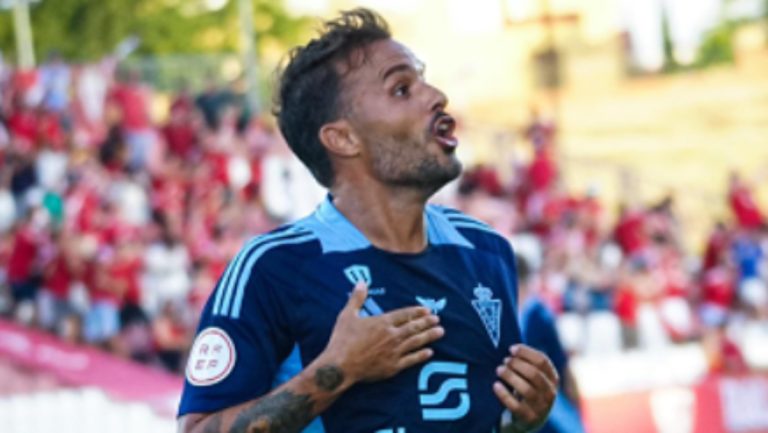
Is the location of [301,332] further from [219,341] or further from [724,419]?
[724,419]

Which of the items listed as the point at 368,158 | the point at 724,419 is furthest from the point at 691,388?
the point at 368,158

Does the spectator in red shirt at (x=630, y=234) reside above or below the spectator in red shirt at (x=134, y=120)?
below

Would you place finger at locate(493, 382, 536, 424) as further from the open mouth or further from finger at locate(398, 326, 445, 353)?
the open mouth

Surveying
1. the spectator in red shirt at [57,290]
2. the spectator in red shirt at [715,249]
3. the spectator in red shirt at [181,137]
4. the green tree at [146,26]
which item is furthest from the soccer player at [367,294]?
the green tree at [146,26]

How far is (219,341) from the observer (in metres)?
3.54

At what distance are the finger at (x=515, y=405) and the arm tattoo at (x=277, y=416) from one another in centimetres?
46

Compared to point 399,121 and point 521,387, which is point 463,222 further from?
point 521,387

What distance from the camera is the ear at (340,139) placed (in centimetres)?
382

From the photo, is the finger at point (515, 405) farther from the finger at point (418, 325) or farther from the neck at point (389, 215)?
the neck at point (389, 215)

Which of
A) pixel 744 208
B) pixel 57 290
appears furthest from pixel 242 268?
pixel 744 208

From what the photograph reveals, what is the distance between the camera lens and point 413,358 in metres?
3.52

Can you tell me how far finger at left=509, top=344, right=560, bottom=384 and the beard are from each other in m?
0.44

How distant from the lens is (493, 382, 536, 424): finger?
11.8 ft

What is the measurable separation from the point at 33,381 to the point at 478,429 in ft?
30.7
